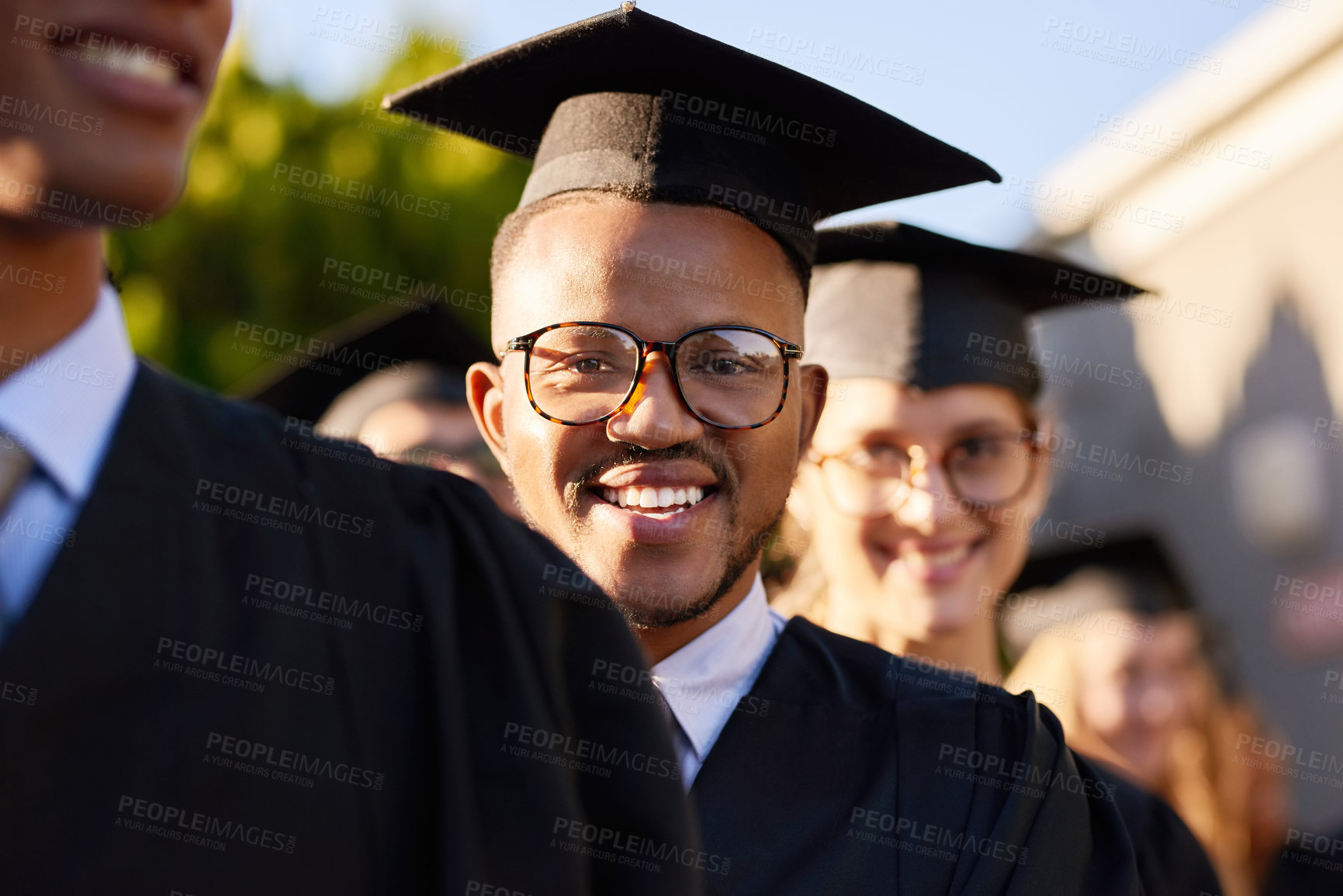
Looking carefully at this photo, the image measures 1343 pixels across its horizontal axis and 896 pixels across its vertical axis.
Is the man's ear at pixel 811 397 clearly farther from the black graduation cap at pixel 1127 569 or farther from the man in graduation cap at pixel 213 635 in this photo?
the black graduation cap at pixel 1127 569

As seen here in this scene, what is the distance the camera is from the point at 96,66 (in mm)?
1049

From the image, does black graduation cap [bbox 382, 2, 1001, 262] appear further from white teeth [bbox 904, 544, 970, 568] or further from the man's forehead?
white teeth [bbox 904, 544, 970, 568]

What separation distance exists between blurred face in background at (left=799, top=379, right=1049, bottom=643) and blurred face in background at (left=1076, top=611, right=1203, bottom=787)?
79.4 inches

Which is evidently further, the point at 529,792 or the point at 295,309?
the point at 295,309

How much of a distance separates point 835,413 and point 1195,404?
34.3ft

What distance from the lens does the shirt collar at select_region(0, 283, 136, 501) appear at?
3.49 ft

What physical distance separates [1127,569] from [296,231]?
9087mm

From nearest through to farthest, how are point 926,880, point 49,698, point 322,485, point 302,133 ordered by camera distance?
point 49,698 → point 322,485 → point 926,880 → point 302,133

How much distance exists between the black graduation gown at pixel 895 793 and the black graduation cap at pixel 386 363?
266cm

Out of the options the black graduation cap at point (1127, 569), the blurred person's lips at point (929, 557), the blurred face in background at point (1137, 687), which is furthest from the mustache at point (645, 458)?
the black graduation cap at point (1127, 569)

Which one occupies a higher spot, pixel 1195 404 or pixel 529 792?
Result: pixel 1195 404

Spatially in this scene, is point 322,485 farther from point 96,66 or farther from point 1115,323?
Answer: point 1115,323

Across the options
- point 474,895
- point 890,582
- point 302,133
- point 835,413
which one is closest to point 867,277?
point 835,413

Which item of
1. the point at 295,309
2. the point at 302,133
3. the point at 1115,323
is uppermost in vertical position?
the point at 302,133
